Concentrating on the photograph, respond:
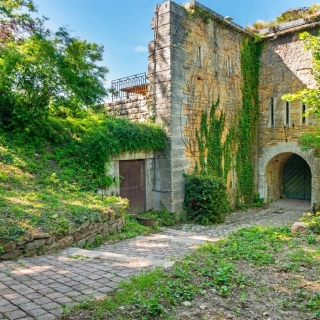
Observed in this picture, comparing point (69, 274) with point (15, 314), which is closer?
point (15, 314)

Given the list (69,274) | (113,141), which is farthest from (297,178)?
(69,274)

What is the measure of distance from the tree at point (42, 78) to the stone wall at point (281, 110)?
7.35m

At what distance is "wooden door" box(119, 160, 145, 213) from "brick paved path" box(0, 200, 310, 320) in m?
2.78

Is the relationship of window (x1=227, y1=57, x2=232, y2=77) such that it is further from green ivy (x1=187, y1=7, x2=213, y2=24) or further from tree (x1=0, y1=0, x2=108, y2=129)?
Result: tree (x1=0, y1=0, x2=108, y2=129)

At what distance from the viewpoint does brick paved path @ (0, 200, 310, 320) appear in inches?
112

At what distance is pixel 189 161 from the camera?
1003 cm

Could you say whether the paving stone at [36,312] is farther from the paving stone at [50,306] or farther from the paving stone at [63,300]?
the paving stone at [63,300]

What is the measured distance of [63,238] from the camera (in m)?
5.04

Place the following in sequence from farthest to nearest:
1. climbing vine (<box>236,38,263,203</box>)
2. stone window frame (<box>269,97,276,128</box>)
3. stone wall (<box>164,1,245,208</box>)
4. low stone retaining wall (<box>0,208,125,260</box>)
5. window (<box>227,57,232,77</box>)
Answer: stone window frame (<box>269,97,276,128</box>) < climbing vine (<box>236,38,263,203</box>) < window (<box>227,57,232,77</box>) < stone wall (<box>164,1,245,208</box>) < low stone retaining wall (<box>0,208,125,260</box>)

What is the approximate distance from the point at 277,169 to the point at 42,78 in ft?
35.2

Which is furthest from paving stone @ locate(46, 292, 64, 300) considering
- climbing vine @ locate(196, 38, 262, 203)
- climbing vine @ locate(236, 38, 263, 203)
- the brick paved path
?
climbing vine @ locate(236, 38, 263, 203)

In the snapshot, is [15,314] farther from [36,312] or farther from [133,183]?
[133,183]

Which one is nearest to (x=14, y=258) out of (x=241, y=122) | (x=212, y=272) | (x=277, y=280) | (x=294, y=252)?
(x=212, y=272)

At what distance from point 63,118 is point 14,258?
19.6 ft
